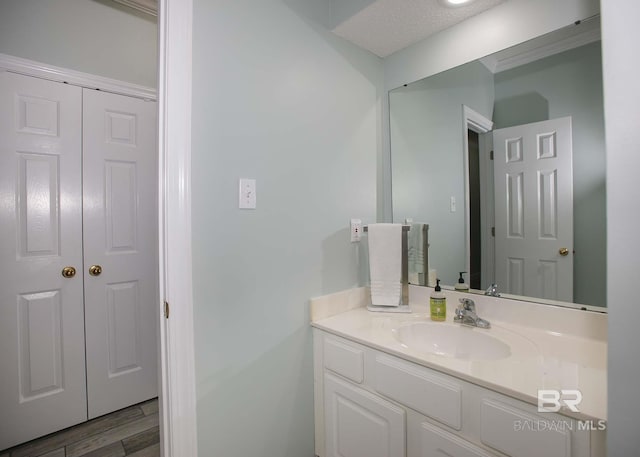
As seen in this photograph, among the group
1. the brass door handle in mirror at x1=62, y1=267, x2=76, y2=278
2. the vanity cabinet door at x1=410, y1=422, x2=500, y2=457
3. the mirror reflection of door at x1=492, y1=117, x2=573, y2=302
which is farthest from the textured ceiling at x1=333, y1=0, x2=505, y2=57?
the brass door handle in mirror at x1=62, y1=267, x2=76, y2=278

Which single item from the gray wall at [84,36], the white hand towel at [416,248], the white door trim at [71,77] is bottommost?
the white hand towel at [416,248]

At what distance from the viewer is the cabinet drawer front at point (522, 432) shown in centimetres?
73

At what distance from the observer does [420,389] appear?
0.98 m

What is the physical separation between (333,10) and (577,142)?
119 centimetres

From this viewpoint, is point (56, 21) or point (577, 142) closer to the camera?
point (577, 142)

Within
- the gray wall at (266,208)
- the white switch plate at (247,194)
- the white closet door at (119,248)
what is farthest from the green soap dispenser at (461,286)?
the white closet door at (119,248)

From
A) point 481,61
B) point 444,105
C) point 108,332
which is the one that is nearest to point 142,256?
point 108,332

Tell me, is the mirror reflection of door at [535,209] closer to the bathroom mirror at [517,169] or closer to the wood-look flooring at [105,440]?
the bathroom mirror at [517,169]

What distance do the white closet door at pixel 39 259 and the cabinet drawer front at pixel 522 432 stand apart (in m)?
2.10

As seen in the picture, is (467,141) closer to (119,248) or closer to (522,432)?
(522,432)

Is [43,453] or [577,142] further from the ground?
[577,142]

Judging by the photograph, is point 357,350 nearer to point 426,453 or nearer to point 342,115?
point 426,453

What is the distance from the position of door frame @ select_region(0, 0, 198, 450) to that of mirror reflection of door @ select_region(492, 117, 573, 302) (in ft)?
4.16

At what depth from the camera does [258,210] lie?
1213 mm
